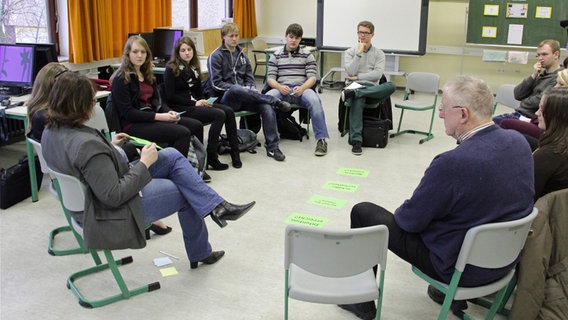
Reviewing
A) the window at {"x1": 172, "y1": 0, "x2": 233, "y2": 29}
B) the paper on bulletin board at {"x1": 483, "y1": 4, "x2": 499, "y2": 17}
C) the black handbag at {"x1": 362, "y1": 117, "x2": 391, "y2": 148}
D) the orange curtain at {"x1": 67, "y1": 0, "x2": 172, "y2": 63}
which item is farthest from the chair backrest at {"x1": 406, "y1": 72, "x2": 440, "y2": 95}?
the window at {"x1": 172, "y1": 0, "x2": 233, "y2": 29}

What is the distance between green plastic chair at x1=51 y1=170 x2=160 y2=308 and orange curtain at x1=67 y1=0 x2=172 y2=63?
2924 millimetres

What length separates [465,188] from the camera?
75.2 inches

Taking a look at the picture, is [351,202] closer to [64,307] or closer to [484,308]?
[484,308]

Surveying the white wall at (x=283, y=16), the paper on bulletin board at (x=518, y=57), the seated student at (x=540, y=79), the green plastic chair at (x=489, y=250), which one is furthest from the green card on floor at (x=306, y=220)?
the white wall at (x=283, y=16)

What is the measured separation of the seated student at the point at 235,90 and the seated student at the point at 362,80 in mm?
629

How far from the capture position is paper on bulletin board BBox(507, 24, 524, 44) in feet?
23.9

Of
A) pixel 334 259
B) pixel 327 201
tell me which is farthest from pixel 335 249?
pixel 327 201

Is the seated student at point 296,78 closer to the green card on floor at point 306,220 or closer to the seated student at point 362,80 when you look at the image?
the seated student at point 362,80

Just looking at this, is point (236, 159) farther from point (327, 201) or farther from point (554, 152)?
point (554, 152)

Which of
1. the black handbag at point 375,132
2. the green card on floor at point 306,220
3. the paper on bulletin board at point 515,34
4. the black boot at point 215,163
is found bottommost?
the green card on floor at point 306,220

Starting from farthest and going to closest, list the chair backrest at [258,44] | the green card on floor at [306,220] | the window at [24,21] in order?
the chair backrest at [258,44]
the window at [24,21]
the green card on floor at [306,220]

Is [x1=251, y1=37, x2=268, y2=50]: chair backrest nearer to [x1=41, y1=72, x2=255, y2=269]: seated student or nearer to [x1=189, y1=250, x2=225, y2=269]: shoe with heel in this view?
[x1=189, y1=250, x2=225, y2=269]: shoe with heel

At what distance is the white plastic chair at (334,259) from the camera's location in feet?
6.07

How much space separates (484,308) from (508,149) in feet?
3.14
